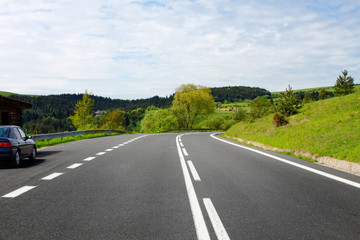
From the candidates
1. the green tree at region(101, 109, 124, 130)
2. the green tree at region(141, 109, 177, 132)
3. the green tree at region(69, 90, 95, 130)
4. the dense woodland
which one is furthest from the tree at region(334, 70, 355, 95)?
the green tree at region(101, 109, 124, 130)

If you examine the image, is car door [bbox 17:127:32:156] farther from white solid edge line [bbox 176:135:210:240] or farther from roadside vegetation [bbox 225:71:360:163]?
roadside vegetation [bbox 225:71:360:163]

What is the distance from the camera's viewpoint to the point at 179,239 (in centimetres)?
329

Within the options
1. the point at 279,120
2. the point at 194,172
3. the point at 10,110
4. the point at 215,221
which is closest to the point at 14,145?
the point at 194,172

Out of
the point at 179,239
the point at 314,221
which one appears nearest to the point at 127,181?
the point at 179,239

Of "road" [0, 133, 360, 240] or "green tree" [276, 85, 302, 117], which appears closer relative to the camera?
"road" [0, 133, 360, 240]

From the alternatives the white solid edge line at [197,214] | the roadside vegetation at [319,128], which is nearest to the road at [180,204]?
the white solid edge line at [197,214]

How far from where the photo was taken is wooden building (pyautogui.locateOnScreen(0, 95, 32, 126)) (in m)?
17.2

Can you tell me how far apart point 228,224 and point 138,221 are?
3.89 feet

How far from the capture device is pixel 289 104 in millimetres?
21562

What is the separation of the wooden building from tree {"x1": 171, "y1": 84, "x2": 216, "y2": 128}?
168 ft

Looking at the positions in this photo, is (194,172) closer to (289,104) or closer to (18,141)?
(18,141)

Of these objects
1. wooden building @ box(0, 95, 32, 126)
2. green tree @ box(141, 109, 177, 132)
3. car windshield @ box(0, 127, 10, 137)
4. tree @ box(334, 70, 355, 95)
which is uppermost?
tree @ box(334, 70, 355, 95)

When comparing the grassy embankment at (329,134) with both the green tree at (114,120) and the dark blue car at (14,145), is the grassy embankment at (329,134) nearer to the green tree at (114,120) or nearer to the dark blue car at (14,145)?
the dark blue car at (14,145)

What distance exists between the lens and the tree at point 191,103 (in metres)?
69.2
